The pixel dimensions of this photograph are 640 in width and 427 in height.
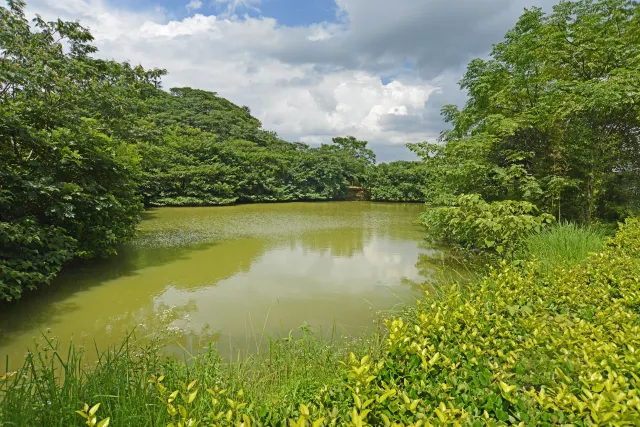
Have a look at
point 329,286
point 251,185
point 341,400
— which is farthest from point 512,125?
point 251,185

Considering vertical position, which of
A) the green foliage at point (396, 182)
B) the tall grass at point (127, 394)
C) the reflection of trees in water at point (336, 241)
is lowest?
the reflection of trees in water at point (336, 241)

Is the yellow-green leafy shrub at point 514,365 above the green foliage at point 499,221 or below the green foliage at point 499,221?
below

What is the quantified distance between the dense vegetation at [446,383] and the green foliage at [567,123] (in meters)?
4.48

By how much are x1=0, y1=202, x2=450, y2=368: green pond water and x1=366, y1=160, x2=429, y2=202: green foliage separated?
51.0 ft

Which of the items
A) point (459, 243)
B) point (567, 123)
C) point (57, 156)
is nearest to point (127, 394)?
point (57, 156)

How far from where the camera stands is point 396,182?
2492cm

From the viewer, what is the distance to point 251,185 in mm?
20344

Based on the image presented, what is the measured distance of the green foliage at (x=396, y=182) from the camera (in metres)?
24.2

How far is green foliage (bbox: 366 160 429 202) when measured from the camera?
24234mm

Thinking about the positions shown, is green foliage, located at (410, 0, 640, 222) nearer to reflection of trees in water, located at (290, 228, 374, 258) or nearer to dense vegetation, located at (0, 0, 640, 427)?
dense vegetation, located at (0, 0, 640, 427)

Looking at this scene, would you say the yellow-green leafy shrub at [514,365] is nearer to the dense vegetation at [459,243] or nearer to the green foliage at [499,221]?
the dense vegetation at [459,243]

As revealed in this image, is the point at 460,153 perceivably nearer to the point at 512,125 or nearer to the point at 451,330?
the point at 512,125

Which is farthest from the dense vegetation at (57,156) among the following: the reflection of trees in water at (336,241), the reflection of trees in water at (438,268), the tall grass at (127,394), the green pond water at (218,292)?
the reflection of trees in water at (438,268)

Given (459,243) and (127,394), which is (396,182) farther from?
(127,394)
